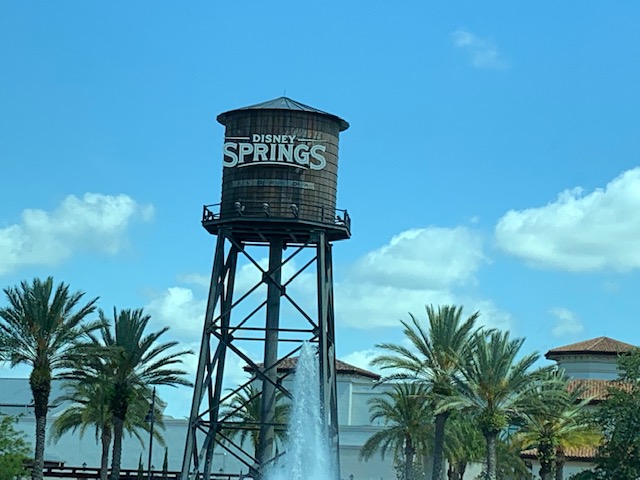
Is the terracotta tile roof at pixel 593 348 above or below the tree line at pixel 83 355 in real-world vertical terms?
above

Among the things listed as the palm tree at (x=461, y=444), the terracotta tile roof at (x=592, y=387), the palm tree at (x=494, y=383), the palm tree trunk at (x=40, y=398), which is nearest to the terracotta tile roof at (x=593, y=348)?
the terracotta tile roof at (x=592, y=387)

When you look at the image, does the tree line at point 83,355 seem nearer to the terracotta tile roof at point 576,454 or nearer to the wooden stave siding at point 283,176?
the wooden stave siding at point 283,176

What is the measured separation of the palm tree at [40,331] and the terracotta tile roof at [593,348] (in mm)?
52302

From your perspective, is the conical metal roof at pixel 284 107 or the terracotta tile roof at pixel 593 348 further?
the terracotta tile roof at pixel 593 348

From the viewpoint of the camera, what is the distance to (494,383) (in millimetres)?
49438

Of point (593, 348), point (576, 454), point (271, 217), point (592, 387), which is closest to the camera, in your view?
point (271, 217)

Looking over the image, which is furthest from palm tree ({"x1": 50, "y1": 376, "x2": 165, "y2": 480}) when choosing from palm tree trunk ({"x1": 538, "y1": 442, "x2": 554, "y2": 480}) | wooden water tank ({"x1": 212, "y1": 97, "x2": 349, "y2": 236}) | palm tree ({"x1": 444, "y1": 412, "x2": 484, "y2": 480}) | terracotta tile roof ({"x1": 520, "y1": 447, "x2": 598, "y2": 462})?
terracotta tile roof ({"x1": 520, "y1": 447, "x2": 598, "y2": 462})

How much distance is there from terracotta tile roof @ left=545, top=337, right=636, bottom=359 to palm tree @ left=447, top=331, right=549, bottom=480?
4349 centimetres

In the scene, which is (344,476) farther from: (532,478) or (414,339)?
(414,339)

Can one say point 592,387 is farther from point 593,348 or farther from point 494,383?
point 494,383

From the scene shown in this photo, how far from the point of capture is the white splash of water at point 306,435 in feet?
150

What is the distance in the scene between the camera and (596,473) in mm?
53938

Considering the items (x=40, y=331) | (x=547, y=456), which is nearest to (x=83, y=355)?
(x=40, y=331)

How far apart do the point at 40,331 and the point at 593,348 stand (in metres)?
54.5
